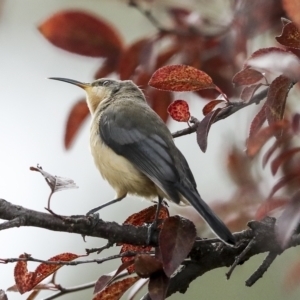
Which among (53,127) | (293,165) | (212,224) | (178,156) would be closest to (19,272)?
(212,224)

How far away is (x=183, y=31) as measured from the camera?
2.26 m

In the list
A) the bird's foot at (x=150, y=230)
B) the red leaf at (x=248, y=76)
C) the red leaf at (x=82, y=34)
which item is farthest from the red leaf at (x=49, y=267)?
the red leaf at (x=82, y=34)

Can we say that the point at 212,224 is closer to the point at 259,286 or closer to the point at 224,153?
the point at 224,153

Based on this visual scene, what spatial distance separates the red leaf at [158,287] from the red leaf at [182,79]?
1.65ft

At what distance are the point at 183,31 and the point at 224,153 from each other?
469mm

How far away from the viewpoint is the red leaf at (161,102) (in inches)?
90.5

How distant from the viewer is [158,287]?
5.29ft

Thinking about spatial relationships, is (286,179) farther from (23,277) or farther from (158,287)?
(23,277)

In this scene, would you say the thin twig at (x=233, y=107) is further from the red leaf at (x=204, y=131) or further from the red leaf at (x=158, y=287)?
the red leaf at (x=158, y=287)

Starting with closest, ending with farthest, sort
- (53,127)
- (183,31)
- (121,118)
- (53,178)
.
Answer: (53,178) < (183,31) < (121,118) < (53,127)

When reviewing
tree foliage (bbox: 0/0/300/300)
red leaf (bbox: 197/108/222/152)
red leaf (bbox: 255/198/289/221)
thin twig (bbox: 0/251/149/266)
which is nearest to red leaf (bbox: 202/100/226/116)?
tree foliage (bbox: 0/0/300/300)

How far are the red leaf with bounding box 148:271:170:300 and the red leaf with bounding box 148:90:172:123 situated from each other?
30.8 inches

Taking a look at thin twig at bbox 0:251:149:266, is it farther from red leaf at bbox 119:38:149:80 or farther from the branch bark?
red leaf at bbox 119:38:149:80

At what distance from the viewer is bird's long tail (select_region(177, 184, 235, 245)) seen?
6.18 feet
